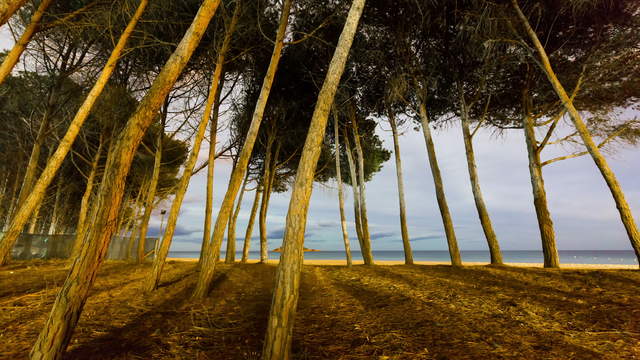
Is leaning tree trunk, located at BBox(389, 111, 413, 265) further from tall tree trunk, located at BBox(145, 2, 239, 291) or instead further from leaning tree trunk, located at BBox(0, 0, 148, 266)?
leaning tree trunk, located at BBox(0, 0, 148, 266)

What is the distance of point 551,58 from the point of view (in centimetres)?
848

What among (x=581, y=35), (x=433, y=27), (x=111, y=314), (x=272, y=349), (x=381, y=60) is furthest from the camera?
(x=381, y=60)

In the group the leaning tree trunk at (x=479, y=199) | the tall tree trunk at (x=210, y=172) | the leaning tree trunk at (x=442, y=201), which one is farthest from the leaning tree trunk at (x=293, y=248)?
the leaning tree trunk at (x=479, y=199)

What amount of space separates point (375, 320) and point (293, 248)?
1766mm

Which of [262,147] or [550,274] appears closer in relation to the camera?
[550,274]

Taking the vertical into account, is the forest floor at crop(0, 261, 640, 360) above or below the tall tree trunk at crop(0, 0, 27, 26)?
below

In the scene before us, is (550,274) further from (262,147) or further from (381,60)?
(262,147)

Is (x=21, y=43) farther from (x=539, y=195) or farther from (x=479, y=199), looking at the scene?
(x=539, y=195)

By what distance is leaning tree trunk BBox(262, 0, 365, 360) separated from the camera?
7.14 feet

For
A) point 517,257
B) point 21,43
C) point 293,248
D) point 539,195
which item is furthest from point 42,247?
point 517,257

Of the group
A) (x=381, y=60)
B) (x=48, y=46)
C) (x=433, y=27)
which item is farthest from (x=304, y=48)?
(x=48, y=46)

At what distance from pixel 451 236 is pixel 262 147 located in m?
9.81

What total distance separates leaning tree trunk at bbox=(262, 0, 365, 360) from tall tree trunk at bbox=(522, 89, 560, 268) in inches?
315

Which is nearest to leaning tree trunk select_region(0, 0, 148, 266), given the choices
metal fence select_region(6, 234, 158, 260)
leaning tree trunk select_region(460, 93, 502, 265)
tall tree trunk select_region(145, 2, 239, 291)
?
tall tree trunk select_region(145, 2, 239, 291)
